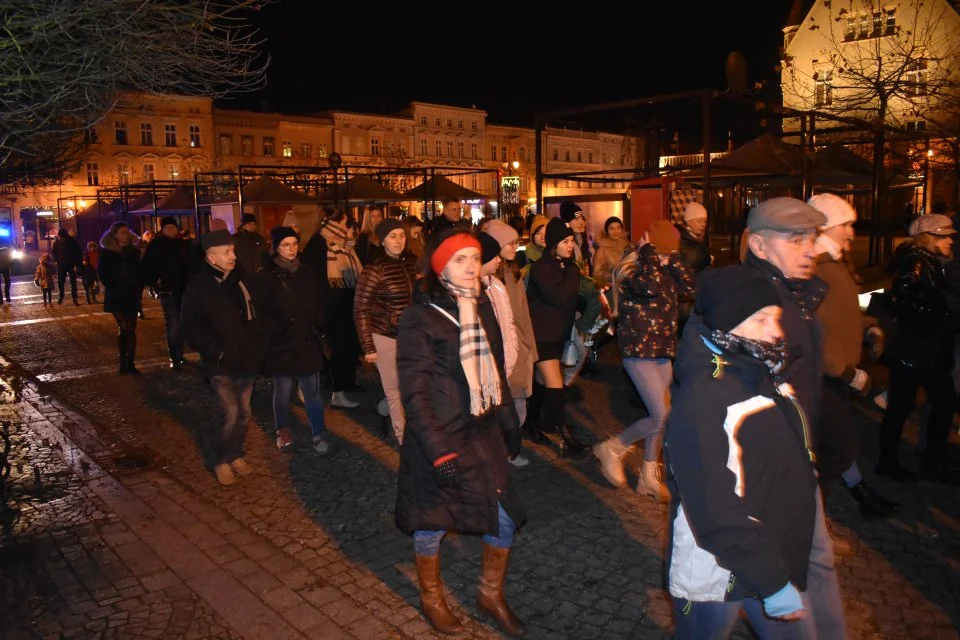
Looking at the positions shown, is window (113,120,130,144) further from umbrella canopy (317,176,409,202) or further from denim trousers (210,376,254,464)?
denim trousers (210,376,254,464)

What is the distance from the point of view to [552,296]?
6070mm

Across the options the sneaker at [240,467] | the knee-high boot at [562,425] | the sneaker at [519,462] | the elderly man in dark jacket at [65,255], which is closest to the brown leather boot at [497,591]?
the sneaker at [519,462]

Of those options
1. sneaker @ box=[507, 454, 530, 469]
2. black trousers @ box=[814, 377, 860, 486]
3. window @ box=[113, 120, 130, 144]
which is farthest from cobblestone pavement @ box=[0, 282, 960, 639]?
window @ box=[113, 120, 130, 144]

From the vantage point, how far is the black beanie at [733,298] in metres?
Answer: 2.33

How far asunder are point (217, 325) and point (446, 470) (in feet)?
10.2

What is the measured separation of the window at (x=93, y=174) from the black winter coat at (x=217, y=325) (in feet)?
187

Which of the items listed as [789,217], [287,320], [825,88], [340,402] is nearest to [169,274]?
[340,402]

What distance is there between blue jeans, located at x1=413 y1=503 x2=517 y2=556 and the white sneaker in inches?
181

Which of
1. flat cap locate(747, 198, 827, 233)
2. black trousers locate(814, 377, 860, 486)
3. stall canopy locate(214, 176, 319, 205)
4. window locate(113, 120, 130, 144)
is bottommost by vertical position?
black trousers locate(814, 377, 860, 486)

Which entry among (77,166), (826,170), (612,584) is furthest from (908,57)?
(77,166)

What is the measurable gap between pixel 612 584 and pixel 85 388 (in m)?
7.87

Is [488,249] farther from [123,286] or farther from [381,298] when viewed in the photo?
[123,286]

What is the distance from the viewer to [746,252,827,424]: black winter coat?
2844 mm

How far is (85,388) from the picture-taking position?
31.4ft
